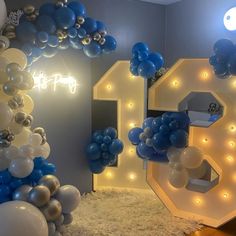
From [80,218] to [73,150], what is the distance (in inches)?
25.9

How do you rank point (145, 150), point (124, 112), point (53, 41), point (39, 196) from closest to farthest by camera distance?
point (39, 196) → point (53, 41) → point (145, 150) → point (124, 112)

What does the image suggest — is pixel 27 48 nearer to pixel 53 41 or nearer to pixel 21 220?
pixel 53 41

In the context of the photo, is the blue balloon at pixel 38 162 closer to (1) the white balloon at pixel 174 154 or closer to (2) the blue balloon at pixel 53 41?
(2) the blue balloon at pixel 53 41

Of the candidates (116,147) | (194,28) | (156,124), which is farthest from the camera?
(194,28)

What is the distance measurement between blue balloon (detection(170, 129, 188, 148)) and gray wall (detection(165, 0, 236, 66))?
1231 millimetres

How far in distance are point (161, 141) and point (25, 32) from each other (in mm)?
1261

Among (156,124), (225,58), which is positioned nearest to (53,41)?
(156,124)

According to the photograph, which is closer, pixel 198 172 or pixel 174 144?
pixel 174 144

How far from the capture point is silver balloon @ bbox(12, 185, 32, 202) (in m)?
2.04

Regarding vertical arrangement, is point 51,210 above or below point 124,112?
below

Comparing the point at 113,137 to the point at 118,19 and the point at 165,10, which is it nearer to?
the point at 118,19

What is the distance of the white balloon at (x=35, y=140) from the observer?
89.2 inches

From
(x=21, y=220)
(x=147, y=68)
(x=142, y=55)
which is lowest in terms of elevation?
(x=21, y=220)

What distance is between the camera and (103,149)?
118 inches
